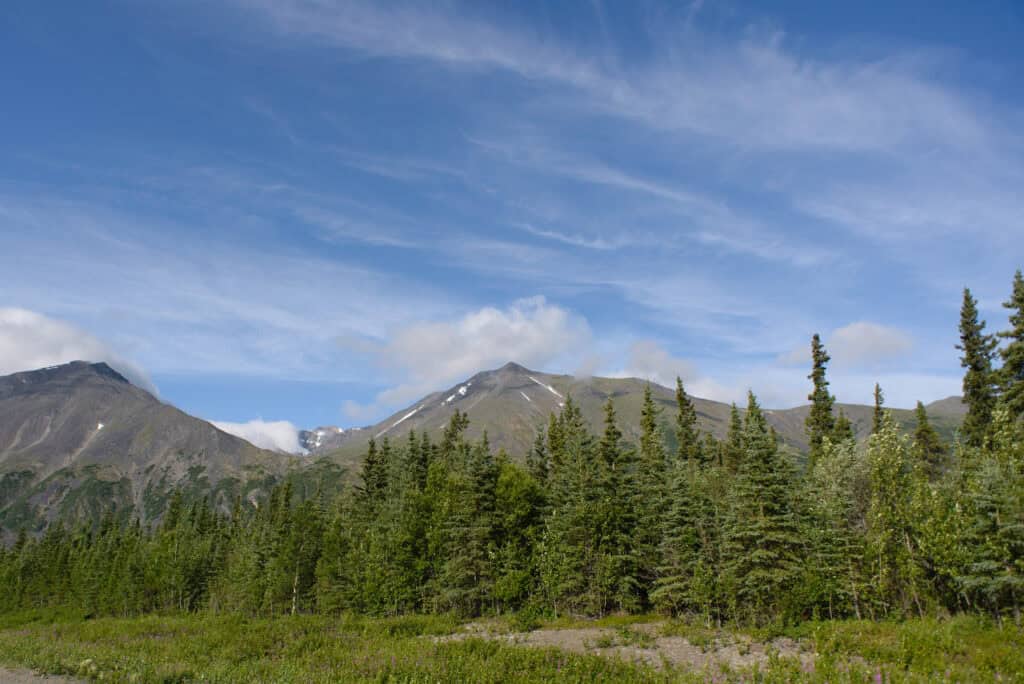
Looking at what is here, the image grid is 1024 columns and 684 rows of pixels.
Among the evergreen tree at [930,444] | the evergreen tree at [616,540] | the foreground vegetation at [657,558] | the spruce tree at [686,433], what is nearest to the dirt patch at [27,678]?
the foreground vegetation at [657,558]

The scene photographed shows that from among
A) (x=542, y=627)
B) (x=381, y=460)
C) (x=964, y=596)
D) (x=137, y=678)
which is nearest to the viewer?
(x=137, y=678)

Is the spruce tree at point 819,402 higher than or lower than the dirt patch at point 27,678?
higher

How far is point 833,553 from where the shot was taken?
3089cm

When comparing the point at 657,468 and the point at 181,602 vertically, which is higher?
the point at 657,468

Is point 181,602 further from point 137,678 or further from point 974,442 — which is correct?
point 974,442

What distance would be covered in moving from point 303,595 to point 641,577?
43.3 meters

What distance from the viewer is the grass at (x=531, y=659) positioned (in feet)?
64.5

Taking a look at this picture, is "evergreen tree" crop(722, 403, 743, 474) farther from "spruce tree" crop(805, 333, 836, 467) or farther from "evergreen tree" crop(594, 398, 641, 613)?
"evergreen tree" crop(594, 398, 641, 613)

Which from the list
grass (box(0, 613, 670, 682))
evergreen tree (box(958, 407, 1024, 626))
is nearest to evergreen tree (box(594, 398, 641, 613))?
grass (box(0, 613, 670, 682))

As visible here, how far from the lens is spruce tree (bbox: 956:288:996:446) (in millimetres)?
45125

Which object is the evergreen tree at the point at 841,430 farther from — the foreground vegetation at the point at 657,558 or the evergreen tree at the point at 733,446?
the evergreen tree at the point at 733,446

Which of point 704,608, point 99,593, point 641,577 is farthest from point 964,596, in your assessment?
point 99,593

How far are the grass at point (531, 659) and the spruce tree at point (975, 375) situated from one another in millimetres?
26390

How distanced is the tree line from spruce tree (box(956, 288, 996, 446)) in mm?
118
